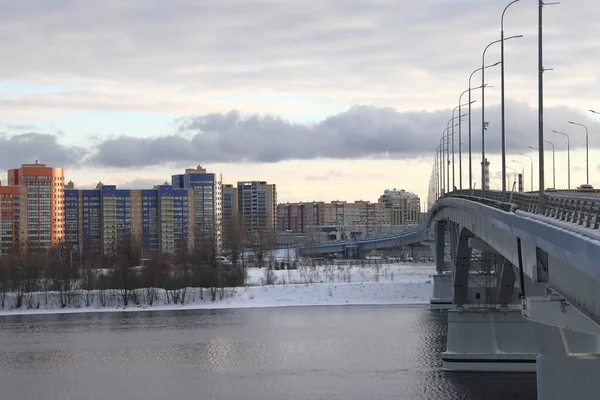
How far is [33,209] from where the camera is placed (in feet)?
485

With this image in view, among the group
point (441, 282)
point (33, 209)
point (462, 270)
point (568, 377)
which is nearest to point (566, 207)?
point (568, 377)

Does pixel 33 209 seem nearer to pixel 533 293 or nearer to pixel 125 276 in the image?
pixel 125 276

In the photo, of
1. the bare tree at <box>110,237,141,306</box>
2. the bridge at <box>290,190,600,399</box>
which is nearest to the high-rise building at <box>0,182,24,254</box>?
the bare tree at <box>110,237,141,306</box>

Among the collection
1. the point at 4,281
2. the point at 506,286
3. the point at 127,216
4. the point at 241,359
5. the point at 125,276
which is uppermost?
the point at 127,216

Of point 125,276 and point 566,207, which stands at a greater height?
point 566,207

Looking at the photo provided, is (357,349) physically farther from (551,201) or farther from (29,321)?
(29,321)

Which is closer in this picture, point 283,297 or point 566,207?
point 566,207

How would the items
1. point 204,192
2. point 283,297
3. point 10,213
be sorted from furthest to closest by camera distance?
1. point 204,192
2. point 10,213
3. point 283,297

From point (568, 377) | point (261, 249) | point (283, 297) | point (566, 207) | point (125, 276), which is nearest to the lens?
point (566, 207)

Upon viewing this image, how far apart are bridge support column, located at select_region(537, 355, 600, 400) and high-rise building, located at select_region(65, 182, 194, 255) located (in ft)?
422

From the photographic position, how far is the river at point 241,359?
38.0m

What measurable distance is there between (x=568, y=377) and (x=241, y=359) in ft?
82.4

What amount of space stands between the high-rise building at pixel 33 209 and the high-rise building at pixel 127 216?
502 cm

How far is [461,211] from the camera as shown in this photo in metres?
44.3
